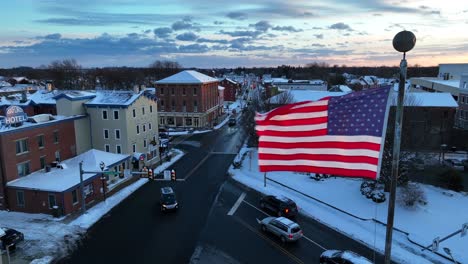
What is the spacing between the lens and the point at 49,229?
29.4 metres

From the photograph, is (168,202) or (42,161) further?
(42,161)

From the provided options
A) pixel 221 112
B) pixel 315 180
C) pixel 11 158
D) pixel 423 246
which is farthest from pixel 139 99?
pixel 221 112

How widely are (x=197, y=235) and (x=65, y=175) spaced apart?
16.6 meters

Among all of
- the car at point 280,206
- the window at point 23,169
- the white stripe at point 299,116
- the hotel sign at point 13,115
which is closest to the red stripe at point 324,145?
the white stripe at point 299,116

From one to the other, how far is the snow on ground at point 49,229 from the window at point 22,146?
5.97m

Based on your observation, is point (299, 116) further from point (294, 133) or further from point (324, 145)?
point (324, 145)

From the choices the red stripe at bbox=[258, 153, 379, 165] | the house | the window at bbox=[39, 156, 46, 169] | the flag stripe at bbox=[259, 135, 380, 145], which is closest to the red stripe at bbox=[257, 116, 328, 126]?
the flag stripe at bbox=[259, 135, 380, 145]

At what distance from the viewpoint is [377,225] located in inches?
1170

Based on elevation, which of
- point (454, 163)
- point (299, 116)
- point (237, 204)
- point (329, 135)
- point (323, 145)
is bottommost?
point (237, 204)

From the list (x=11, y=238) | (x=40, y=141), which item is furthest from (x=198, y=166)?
(x=11, y=238)

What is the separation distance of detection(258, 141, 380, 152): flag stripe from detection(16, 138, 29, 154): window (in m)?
31.1

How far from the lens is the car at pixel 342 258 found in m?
21.8

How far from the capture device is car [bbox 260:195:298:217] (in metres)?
31.1

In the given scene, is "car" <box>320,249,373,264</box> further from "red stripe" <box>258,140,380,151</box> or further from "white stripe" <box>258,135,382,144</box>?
"white stripe" <box>258,135,382,144</box>
